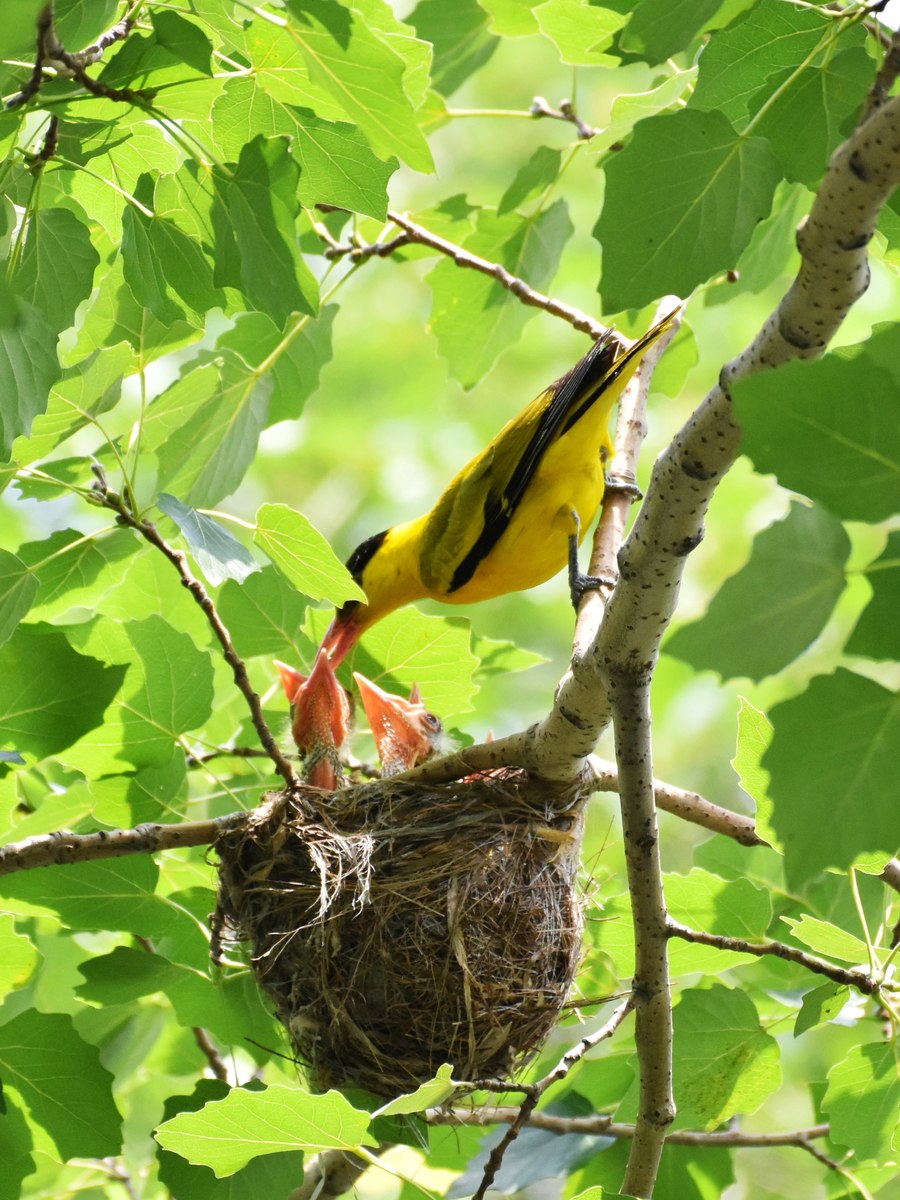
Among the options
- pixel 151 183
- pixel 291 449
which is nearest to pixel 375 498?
pixel 291 449

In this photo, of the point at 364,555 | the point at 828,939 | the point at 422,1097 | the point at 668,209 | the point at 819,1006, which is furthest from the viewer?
the point at 364,555

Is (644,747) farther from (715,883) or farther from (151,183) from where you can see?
(151,183)

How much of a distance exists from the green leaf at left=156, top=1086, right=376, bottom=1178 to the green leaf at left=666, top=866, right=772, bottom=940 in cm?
93

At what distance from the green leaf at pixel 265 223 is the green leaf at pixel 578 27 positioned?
38.7 inches

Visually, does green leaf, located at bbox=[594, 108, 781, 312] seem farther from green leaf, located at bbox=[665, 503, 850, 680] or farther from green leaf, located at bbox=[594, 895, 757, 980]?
green leaf, located at bbox=[594, 895, 757, 980]

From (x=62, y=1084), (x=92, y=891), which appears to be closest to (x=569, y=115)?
(x=92, y=891)

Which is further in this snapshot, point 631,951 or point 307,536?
point 631,951

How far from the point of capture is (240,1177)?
271 centimetres

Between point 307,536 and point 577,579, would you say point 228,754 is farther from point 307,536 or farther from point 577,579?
point 577,579

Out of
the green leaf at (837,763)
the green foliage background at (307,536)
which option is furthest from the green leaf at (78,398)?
the green leaf at (837,763)

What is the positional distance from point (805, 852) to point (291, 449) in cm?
1045

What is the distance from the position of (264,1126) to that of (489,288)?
8.36 feet

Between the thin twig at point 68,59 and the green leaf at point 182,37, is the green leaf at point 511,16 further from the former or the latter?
the green leaf at point 182,37

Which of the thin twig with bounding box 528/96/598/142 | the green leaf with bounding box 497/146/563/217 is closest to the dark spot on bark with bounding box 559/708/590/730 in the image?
the green leaf with bounding box 497/146/563/217
